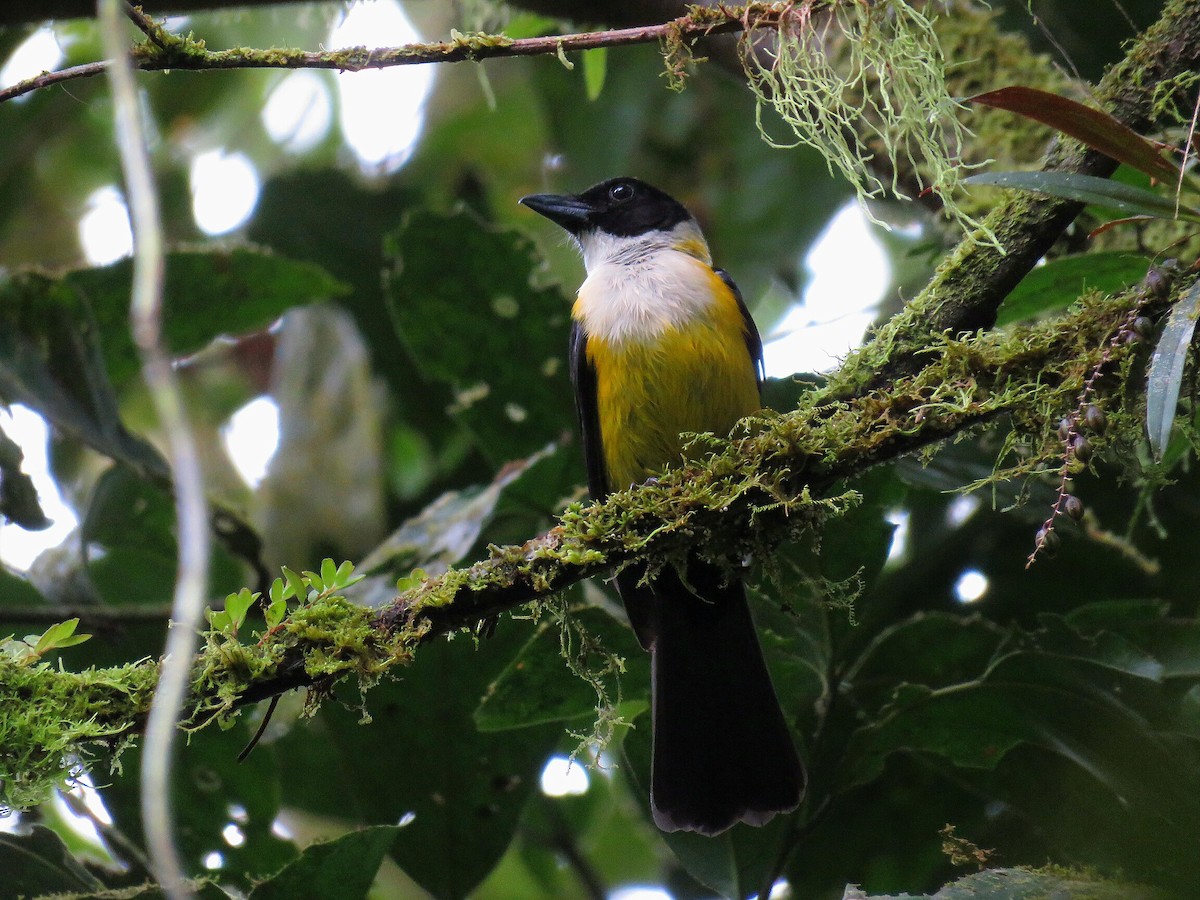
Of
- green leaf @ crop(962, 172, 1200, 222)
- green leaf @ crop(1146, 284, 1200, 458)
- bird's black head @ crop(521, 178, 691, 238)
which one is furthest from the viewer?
bird's black head @ crop(521, 178, 691, 238)

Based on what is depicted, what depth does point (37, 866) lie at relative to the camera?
7.92 ft

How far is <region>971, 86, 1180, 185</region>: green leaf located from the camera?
192cm

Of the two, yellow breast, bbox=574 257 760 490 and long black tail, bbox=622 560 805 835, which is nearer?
long black tail, bbox=622 560 805 835

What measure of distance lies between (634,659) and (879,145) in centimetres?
181

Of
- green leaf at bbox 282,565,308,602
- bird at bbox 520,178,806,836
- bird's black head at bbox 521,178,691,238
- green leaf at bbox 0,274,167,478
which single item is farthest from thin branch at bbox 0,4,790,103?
bird's black head at bbox 521,178,691,238

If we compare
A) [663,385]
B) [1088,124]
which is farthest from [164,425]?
[663,385]

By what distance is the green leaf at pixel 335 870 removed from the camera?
2375mm

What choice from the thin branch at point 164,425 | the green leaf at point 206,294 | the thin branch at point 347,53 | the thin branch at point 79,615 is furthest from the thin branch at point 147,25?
the thin branch at point 79,615

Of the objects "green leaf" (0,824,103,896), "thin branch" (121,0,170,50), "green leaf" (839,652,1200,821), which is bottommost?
"green leaf" (839,652,1200,821)

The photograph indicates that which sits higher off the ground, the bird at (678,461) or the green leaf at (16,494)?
the green leaf at (16,494)

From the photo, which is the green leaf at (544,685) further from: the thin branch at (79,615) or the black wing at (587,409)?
the thin branch at (79,615)

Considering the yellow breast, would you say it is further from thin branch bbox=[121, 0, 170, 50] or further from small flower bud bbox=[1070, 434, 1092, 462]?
thin branch bbox=[121, 0, 170, 50]

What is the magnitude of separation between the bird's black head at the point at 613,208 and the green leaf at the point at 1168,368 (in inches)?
92.8

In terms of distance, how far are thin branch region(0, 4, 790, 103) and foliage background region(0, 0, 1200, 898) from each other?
1.06 metres
